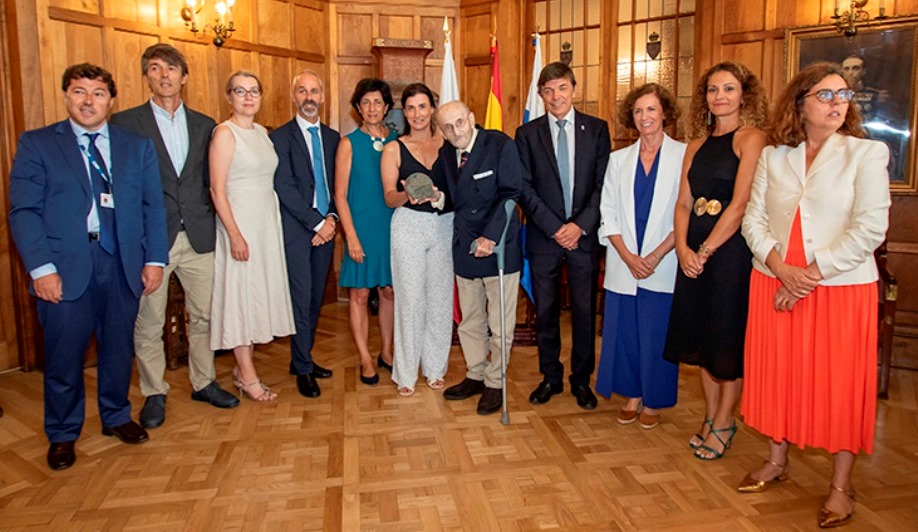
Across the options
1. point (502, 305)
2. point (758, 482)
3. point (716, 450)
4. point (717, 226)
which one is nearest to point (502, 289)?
point (502, 305)

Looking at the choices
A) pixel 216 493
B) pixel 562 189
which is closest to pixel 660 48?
pixel 562 189

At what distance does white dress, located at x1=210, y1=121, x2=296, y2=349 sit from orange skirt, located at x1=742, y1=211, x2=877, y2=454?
230 cm

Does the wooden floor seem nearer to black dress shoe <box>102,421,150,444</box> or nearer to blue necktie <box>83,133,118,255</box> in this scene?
black dress shoe <box>102,421,150,444</box>

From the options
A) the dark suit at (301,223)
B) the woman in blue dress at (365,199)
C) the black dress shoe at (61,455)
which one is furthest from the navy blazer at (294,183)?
the black dress shoe at (61,455)

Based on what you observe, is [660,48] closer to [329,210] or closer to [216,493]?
[329,210]

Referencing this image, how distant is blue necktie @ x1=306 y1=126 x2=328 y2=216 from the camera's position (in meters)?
3.82

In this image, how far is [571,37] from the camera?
634 centimetres

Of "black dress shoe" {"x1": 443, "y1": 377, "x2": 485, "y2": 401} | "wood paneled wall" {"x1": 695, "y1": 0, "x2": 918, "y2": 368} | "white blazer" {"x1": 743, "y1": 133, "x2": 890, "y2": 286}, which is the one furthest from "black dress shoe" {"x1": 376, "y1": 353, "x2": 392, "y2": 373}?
"wood paneled wall" {"x1": 695, "y1": 0, "x2": 918, "y2": 368}

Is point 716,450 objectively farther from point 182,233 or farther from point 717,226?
point 182,233

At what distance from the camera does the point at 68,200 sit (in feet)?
9.50

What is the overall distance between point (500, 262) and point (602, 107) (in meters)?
3.22

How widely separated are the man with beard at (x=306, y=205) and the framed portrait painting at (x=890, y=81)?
3.26 metres

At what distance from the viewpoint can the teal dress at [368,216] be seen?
12.6ft

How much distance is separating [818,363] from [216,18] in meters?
4.73
